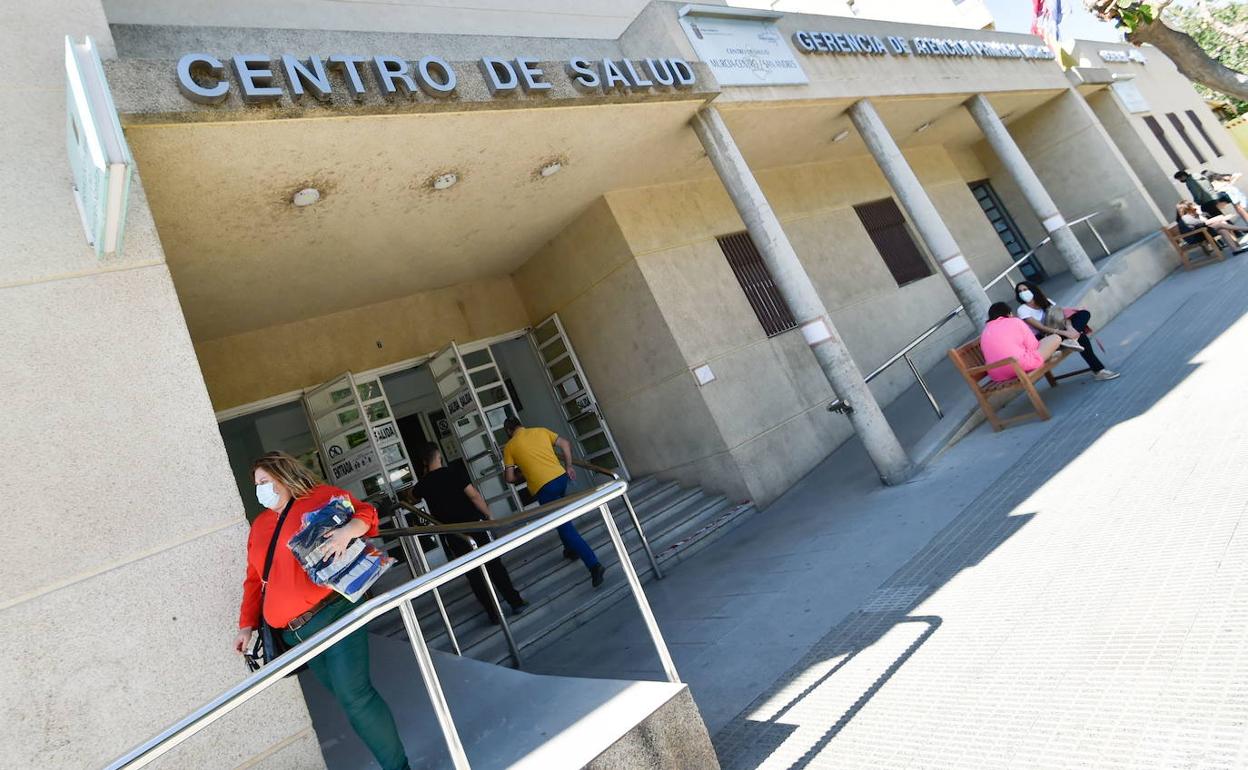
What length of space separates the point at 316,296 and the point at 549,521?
6.09m

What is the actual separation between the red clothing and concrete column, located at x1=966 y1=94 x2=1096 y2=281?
36.6 ft

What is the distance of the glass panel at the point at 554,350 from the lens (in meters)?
9.62

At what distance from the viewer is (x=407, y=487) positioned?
333 inches

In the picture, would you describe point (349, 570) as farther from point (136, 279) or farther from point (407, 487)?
Result: point (407, 487)

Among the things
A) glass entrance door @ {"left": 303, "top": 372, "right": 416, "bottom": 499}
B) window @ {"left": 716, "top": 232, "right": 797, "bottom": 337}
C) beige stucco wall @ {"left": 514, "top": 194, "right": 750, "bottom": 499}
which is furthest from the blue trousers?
window @ {"left": 716, "top": 232, "right": 797, "bottom": 337}

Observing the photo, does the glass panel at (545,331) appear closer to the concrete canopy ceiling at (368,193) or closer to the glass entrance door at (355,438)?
the concrete canopy ceiling at (368,193)

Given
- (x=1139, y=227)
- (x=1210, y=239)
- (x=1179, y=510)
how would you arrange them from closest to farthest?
(x=1179, y=510) → (x=1210, y=239) → (x=1139, y=227)

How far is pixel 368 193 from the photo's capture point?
5.91 m

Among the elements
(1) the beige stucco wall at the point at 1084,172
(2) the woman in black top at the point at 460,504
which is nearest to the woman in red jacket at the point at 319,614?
(2) the woman in black top at the point at 460,504

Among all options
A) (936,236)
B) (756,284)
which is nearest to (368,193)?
(756,284)

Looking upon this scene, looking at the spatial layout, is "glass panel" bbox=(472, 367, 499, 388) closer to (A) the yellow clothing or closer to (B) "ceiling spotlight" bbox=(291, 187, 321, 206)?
(A) the yellow clothing

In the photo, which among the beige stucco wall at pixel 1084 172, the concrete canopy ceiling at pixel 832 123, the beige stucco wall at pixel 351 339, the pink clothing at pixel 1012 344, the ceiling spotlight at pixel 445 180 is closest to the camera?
the ceiling spotlight at pixel 445 180

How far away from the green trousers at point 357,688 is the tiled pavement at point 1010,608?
4.71 ft

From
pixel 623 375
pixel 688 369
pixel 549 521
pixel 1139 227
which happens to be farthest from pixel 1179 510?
pixel 1139 227
